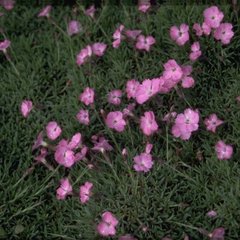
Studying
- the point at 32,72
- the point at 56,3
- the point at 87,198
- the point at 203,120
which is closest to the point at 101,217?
the point at 87,198

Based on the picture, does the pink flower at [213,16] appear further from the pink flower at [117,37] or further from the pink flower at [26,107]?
the pink flower at [26,107]

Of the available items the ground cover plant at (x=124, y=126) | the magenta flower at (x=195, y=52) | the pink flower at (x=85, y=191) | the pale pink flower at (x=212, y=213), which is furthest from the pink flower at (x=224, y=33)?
the pink flower at (x=85, y=191)

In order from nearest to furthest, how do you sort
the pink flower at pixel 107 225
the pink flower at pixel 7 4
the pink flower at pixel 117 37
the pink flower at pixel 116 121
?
1. the pink flower at pixel 107 225
2. the pink flower at pixel 116 121
3. the pink flower at pixel 117 37
4. the pink flower at pixel 7 4

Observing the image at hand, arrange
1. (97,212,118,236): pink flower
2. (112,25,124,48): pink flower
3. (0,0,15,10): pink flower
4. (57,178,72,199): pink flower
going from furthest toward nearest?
(0,0,15,10): pink flower, (112,25,124,48): pink flower, (57,178,72,199): pink flower, (97,212,118,236): pink flower

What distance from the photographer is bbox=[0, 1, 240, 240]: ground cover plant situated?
2207mm

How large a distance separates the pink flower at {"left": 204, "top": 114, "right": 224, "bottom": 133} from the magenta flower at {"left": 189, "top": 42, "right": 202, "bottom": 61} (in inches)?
14.3

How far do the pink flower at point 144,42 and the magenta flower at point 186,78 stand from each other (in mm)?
390

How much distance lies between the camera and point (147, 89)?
7.57 ft

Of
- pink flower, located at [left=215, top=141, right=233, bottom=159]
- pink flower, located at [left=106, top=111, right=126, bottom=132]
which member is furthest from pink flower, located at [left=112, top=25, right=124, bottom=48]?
pink flower, located at [left=215, top=141, right=233, bottom=159]

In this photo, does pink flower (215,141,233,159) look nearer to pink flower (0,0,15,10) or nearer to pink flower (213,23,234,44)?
pink flower (213,23,234,44)

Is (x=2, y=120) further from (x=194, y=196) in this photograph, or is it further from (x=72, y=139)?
(x=194, y=196)

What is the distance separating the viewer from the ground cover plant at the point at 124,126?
2.21 meters

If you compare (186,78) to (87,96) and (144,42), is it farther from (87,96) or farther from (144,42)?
(87,96)

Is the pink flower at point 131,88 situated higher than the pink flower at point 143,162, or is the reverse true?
the pink flower at point 131,88
